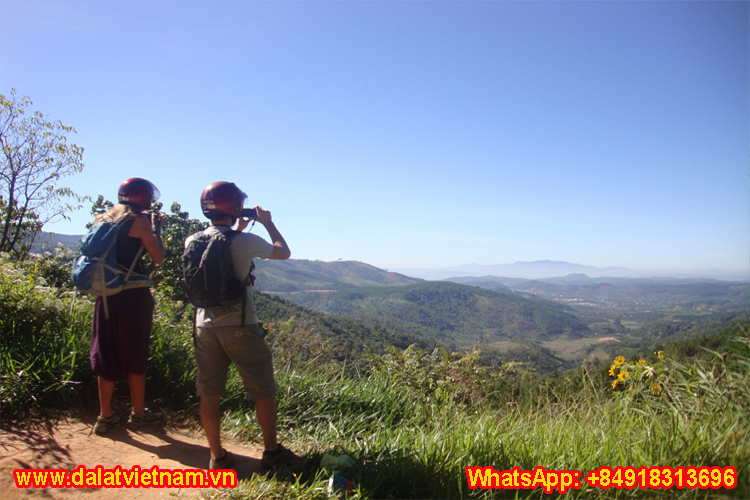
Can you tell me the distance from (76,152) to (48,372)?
7.41 meters

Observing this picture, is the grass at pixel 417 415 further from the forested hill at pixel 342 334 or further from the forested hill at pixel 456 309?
the forested hill at pixel 456 309

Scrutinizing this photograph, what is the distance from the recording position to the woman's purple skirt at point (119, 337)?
2.70 meters

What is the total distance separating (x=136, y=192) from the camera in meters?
2.79

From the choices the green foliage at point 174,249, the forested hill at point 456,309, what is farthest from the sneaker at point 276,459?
the forested hill at point 456,309

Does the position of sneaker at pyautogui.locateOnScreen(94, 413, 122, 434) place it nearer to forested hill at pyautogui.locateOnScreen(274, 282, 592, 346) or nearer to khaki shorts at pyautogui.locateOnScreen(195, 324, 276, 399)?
khaki shorts at pyautogui.locateOnScreen(195, 324, 276, 399)

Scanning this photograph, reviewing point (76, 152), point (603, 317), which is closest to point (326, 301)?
point (603, 317)

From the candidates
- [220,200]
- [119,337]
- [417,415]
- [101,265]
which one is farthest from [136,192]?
[417,415]

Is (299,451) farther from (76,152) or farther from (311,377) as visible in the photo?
(76,152)

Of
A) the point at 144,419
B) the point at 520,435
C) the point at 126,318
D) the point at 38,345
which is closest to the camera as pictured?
the point at 520,435

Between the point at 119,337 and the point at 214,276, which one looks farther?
the point at 119,337

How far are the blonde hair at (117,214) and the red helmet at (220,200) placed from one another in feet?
2.40

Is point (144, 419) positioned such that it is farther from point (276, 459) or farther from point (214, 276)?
point (214, 276)

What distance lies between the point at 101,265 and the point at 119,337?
1.73 ft

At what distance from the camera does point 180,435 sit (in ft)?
9.37
